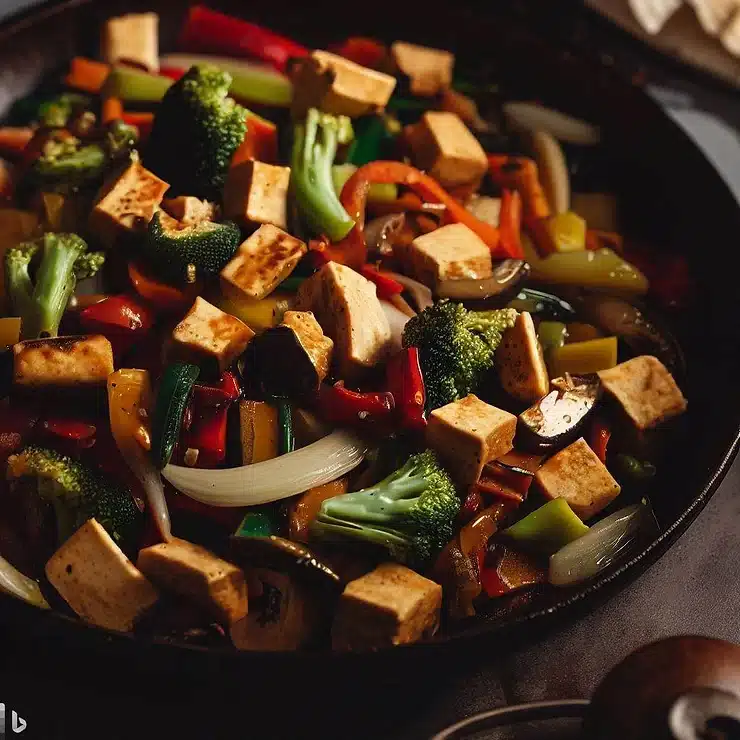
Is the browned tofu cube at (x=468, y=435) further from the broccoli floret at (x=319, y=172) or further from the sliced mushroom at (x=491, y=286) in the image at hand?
the broccoli floret at (x=319, y=172)

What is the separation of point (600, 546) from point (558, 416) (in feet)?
1.28

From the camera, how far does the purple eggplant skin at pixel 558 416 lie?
262cm

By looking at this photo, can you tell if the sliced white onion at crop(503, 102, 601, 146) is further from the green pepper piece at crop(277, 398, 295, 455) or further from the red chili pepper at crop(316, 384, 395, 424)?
the green pepper piece at crop(277, 398, 295, 455)

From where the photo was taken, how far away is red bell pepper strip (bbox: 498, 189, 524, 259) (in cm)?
314

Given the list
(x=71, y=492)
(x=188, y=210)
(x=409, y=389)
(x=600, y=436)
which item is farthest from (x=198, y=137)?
(x=600, y=436)

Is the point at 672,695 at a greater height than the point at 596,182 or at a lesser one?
lesser

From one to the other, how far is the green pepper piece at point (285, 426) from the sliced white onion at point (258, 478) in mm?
42

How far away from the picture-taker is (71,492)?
236 centimetres

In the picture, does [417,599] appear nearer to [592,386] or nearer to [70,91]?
[592,386]

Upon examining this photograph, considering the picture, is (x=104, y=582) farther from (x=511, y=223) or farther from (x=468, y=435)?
(x=511, y=223)

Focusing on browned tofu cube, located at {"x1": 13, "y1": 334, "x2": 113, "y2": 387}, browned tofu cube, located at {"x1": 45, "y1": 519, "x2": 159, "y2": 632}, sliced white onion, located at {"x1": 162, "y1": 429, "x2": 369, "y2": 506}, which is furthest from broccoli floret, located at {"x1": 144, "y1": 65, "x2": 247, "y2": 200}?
browned tofu cube, located at {"x1": 45, "y1": 519, "x2": 159, "y2": 632}

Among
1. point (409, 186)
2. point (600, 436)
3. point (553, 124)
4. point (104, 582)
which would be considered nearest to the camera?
point (104, 582)

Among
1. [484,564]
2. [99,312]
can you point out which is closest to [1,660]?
[99,312]

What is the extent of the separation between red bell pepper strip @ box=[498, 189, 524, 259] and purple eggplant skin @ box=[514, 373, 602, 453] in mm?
572
